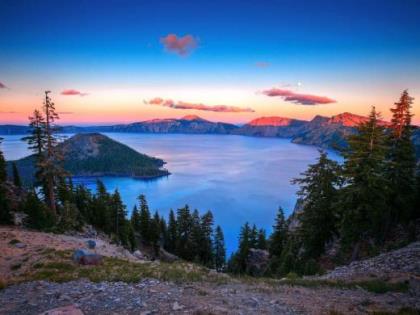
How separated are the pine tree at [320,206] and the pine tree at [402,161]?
203 inches

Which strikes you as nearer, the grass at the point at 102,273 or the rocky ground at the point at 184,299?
the rocky ground at the point at 184,299

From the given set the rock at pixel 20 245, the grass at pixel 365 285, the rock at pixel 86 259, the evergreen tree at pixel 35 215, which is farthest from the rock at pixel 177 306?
the evergreen tree at pixel 35 215

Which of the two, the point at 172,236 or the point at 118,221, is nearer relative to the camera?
the point at 118,221

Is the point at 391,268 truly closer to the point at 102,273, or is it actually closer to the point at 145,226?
the point at 102,273

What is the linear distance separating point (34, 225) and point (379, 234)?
108 feet

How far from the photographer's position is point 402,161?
866 inches

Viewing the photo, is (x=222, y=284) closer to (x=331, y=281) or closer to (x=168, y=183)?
(x=331, y=281)

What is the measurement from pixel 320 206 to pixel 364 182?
4.76 metres

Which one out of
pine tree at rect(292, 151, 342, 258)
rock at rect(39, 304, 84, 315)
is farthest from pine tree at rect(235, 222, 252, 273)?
rock at rect(39, 304, 84, 315)

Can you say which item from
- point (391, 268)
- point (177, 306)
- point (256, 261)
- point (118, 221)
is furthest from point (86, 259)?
point (256, 261)

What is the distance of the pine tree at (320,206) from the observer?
839 inches

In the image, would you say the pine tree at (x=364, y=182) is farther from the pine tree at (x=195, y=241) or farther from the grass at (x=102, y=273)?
the pine tree at (x=195, y=241)

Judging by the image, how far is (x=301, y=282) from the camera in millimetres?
11930

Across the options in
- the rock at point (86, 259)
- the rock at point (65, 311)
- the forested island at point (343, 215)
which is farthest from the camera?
the rock at point (86, 259)
